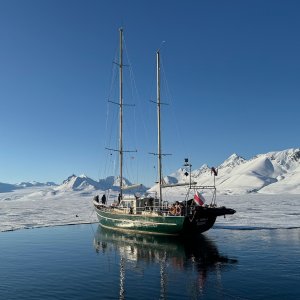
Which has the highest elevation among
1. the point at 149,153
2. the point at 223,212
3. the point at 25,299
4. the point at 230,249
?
the point at 149,153

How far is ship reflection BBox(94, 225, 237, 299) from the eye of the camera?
28.2 metres

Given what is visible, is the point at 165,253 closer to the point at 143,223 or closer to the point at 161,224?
the point at 161,224

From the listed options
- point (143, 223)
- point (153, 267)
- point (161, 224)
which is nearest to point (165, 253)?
point (153, 267)

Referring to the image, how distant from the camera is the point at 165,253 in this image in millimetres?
36406

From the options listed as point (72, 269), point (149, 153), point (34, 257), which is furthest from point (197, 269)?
point (149, 153)

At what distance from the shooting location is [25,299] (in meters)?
22.0

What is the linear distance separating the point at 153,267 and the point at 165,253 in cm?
663

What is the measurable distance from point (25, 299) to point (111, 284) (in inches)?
207

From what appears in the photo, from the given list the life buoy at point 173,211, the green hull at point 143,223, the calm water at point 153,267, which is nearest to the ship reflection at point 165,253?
the calm water at point 153,267

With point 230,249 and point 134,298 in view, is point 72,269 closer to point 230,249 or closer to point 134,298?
point 134,298

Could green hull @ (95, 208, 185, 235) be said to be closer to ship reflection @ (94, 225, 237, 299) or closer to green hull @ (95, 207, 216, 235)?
green hull @ (95, 207, 216, 235)

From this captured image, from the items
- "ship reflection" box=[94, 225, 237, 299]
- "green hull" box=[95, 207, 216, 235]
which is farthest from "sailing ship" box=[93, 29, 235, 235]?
"ship reflection" box=[94, 225, 237, 299]

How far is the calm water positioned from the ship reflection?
5cm

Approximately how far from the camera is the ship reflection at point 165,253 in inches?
1112
